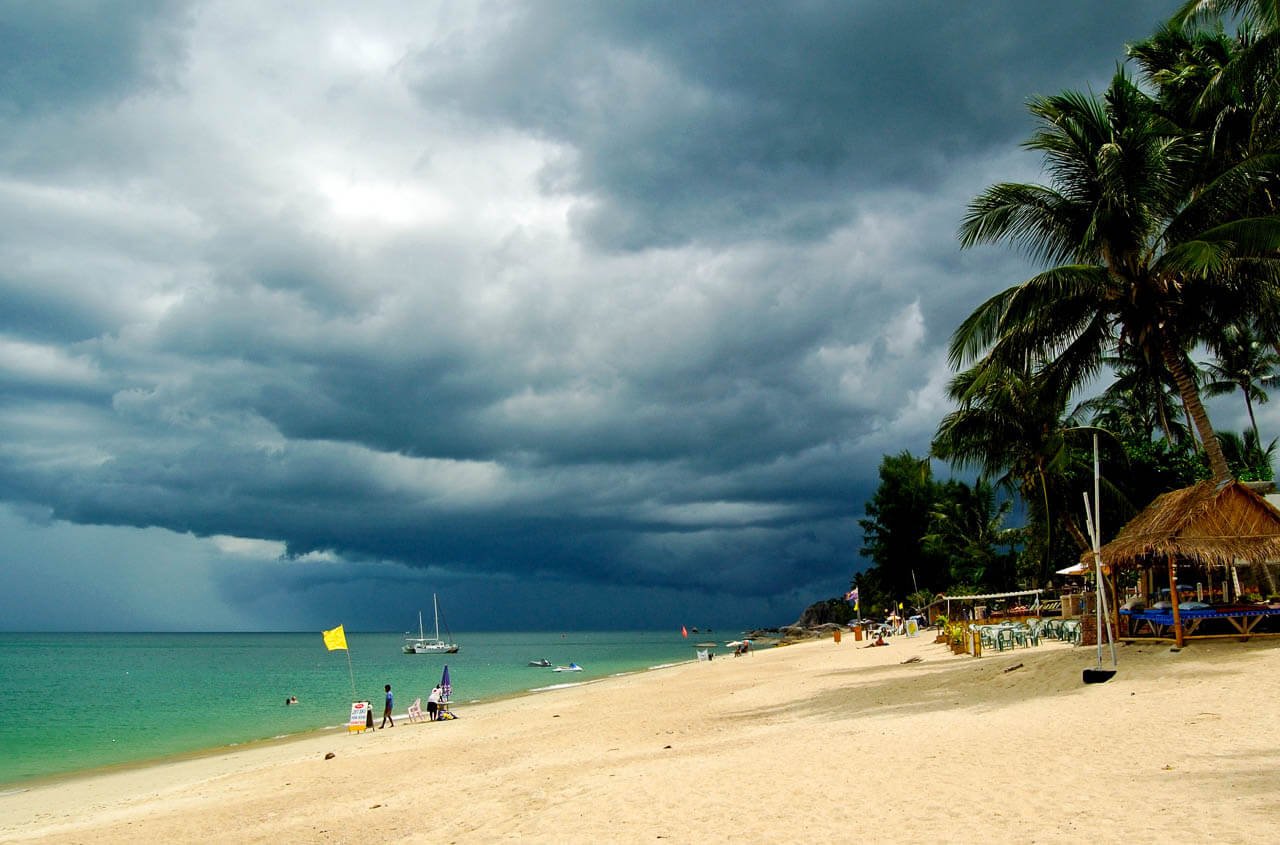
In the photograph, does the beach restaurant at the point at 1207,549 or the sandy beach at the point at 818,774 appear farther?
the beach restaurant at the point at 1207,549

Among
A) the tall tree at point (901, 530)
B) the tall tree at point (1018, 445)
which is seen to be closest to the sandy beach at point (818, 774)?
the tall tree at point (1018, 445)

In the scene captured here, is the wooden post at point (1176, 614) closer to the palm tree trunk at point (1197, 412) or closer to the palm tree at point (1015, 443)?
the palm tree trunk at point (1197, 412)

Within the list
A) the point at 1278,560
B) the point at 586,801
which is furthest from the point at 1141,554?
the point at 586,801

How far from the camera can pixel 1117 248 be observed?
17547 mm

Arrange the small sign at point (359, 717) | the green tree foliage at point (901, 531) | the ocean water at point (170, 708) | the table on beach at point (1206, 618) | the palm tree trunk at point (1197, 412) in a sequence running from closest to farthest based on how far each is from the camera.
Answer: the table on beach at point (1206, 618), the palm tree trunk at point (1197, 412), the small sign at point (359, 717), the ocean water at point (170, 708), the green tree foliage at point (901, 531)

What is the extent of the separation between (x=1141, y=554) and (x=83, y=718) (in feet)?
135

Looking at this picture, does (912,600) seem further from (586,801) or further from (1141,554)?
(586,801)

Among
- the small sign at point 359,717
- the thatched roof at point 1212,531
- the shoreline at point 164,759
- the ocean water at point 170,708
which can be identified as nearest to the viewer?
the thatched roof at point 1212,531

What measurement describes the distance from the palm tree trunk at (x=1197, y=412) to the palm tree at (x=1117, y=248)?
0.03 metres

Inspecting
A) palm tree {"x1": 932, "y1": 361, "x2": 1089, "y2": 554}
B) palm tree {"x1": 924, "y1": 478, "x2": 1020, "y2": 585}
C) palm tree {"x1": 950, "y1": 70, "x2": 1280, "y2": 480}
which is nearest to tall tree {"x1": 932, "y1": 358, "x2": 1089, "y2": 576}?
palm tree {"x1": 932, "y1": 361, "x2": 1089, "y2": 554}

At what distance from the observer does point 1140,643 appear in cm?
1756

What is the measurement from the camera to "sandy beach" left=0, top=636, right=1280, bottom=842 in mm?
7660

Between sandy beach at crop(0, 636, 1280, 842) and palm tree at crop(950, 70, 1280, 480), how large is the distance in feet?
21.3

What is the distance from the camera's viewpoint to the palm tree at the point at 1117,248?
17.1 meters
